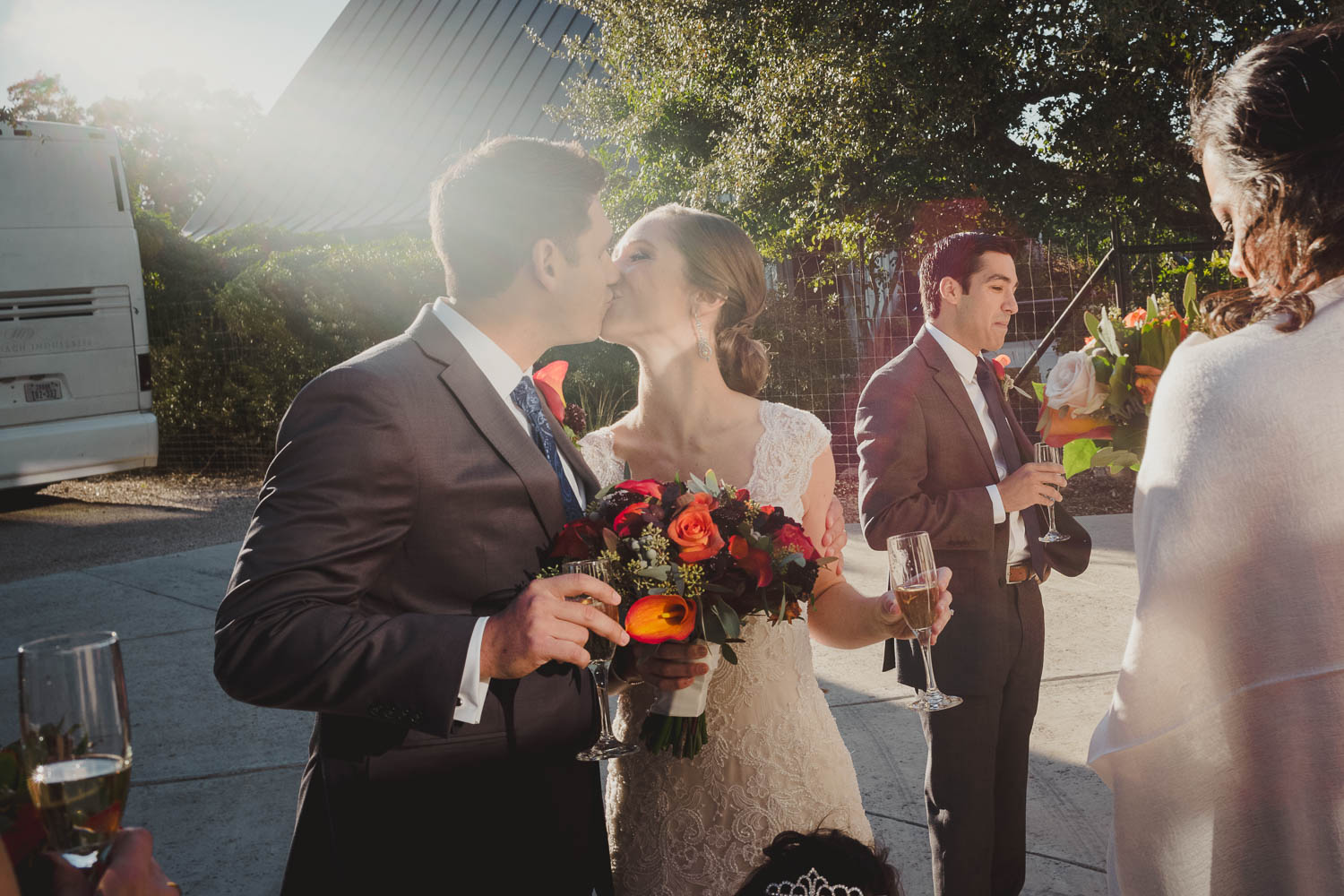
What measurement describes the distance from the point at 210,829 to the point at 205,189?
45915 millimetres

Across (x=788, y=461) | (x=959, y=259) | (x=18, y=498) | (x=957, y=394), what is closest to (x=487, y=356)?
(x=788, y=461)

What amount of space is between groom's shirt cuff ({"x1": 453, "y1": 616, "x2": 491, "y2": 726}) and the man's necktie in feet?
8.04

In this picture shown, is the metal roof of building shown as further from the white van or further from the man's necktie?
the man's necktie

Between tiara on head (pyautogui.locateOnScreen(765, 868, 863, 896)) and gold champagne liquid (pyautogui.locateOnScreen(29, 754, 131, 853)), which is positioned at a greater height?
gold champagne liquid (pyautogui.locateOnScreen(29, 754, 131, 853))

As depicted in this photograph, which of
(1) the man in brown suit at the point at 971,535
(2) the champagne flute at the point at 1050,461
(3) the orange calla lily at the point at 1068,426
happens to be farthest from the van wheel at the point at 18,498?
(3) the orange calla lily at the point at 1068,426

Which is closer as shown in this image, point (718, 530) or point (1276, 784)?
point (1276, 784)

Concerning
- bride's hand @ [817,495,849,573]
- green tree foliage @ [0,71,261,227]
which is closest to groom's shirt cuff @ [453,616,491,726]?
bride's hand @ [817,495,849,573]

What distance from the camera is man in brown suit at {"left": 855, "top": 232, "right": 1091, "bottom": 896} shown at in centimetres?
337

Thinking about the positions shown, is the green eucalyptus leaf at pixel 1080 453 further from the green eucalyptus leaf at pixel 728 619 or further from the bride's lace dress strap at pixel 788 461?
the green eucalyptus leaf at pixel 728 619

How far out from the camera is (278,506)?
1757 millimetres

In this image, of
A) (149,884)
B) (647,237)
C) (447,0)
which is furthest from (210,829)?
(447,0)

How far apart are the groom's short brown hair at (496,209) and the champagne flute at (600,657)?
66cm

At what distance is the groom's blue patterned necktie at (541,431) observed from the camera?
85.9 inches

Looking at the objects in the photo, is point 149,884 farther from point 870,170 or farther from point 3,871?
point 870,170
